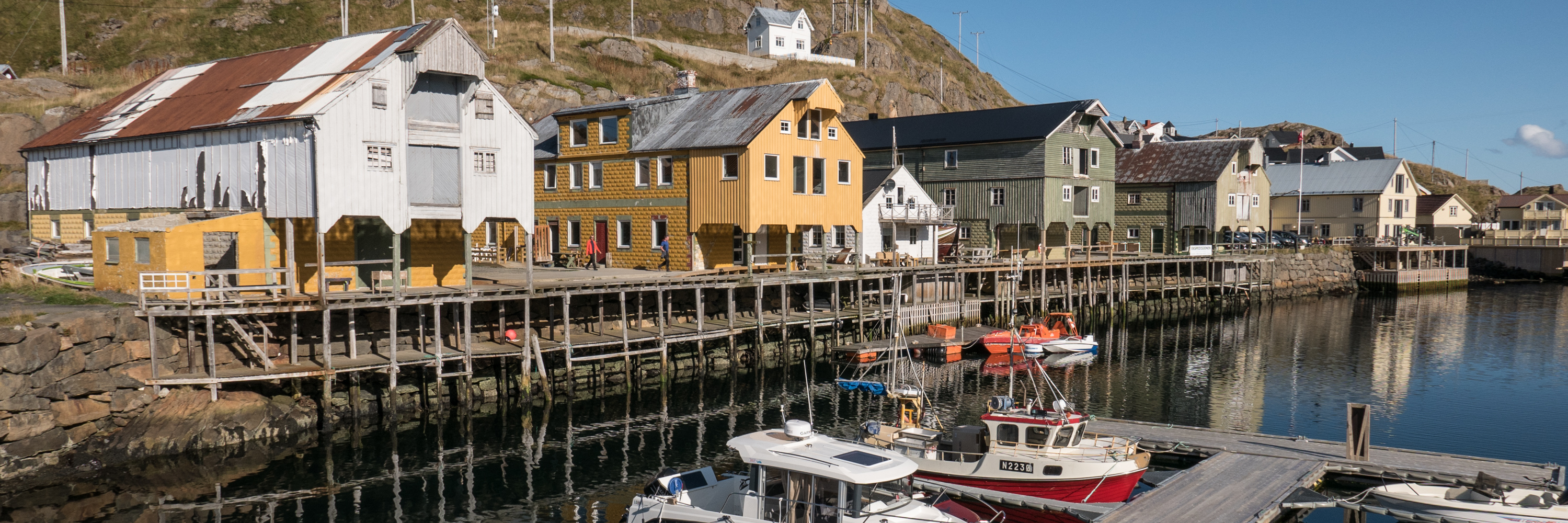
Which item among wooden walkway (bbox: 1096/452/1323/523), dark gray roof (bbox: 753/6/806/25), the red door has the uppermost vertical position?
dark gray roof (bbox: 753/6/806/25)

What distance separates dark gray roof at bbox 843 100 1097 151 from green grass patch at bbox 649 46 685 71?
29.3 m

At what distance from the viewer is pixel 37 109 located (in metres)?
52.1

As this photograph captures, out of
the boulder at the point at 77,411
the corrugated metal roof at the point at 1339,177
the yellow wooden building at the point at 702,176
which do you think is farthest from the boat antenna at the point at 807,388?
the corrugated metal roof at the point at 1339,177

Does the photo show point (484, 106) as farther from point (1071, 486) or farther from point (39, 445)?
point (1071, 486)

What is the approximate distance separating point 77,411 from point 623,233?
25402 millimetres

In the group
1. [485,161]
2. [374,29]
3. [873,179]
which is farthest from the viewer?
[374,29]

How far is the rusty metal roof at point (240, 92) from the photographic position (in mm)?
32156

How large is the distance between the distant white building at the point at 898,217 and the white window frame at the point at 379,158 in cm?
2644

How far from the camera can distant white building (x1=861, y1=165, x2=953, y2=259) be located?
54.7 meters

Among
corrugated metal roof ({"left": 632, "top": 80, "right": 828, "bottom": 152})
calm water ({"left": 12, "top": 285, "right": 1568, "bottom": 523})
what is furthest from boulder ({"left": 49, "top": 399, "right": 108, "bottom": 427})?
corrugated metal roof ({"left": 632, "top": 80, "right": 828, "bottom": 152})

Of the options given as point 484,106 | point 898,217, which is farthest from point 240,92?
point 898,217

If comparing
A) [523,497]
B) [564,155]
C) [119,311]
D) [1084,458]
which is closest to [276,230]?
[119,311]

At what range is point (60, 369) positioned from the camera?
81.8 feet

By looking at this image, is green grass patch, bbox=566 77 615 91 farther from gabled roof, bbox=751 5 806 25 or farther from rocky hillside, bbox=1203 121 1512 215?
rocky hillside, bbox=1203 121 1512 215
